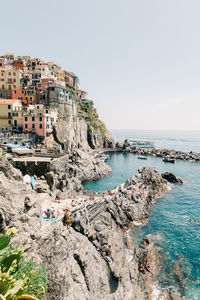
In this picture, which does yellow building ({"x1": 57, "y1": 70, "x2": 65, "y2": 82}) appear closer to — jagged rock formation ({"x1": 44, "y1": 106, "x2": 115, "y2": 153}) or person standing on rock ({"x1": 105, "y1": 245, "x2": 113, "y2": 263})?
jagged rock formation ({"x1": 44, "y1": 106, "x2": 115, "y2": 153})

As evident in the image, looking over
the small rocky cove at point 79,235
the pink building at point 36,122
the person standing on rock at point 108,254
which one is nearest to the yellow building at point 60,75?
the pink building at point 36,122

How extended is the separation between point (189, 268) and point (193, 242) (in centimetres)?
551

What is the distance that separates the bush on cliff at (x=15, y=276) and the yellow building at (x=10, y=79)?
6612cm

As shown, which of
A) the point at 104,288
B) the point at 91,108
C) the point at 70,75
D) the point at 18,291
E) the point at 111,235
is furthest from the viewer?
the point at 91,108

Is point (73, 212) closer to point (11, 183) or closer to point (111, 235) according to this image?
point (111, 235)

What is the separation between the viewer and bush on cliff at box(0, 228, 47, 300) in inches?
249

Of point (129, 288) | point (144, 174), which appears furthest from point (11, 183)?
point (144, 174)

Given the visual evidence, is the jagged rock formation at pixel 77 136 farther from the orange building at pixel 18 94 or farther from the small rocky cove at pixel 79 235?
the small rocky cove at pixel 79 235

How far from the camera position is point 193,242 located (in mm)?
25594

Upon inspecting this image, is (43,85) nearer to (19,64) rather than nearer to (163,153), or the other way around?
(19,64)

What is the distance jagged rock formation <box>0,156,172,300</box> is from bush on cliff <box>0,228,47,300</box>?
440 cm

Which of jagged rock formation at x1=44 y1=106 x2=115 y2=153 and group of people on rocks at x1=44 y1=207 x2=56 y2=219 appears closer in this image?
group of people on rocks at x1=44 y1=207 x2=56 y2=219

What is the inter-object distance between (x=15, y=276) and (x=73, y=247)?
9.26m

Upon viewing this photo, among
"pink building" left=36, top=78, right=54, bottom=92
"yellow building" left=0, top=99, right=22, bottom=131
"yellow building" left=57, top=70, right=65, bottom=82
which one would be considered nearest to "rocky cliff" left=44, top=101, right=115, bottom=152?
"yellow building" left=0, top=99, right=22, bottom=131
